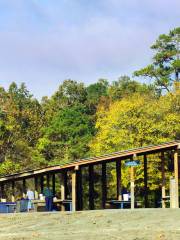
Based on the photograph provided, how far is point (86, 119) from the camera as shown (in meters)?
66.2

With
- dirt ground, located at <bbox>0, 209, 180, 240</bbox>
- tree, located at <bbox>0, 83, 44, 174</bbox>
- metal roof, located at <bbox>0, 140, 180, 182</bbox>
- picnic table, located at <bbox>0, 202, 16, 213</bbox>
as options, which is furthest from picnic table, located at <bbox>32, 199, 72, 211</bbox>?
tree, located at <bbox>0, 83, 44, 174</bbox>

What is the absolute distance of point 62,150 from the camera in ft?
202

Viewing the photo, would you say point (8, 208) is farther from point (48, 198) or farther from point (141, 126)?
point (141, 126)

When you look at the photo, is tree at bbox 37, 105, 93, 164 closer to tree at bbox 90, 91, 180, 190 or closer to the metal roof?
tree at bbox 90, 91, 180, 190

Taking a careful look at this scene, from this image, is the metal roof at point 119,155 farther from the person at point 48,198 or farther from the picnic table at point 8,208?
the picnic table at point 8,208

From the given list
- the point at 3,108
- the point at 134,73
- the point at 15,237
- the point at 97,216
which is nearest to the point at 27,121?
the point at 3,108

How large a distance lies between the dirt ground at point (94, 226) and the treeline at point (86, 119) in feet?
71.9

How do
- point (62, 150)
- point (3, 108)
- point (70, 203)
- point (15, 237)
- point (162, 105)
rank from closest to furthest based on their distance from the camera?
point (15, 237), point (70, 203), point (162, 105), point (62, 150), point (3, 108)

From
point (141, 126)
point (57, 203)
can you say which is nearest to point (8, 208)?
point (57, 203)

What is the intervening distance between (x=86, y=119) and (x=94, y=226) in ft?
147

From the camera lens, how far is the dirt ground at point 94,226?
62.1 ft

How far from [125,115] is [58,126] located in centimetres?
1651

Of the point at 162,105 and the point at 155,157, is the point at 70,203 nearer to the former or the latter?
the point at 155,157

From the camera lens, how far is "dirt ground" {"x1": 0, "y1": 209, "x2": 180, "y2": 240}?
1892cm
